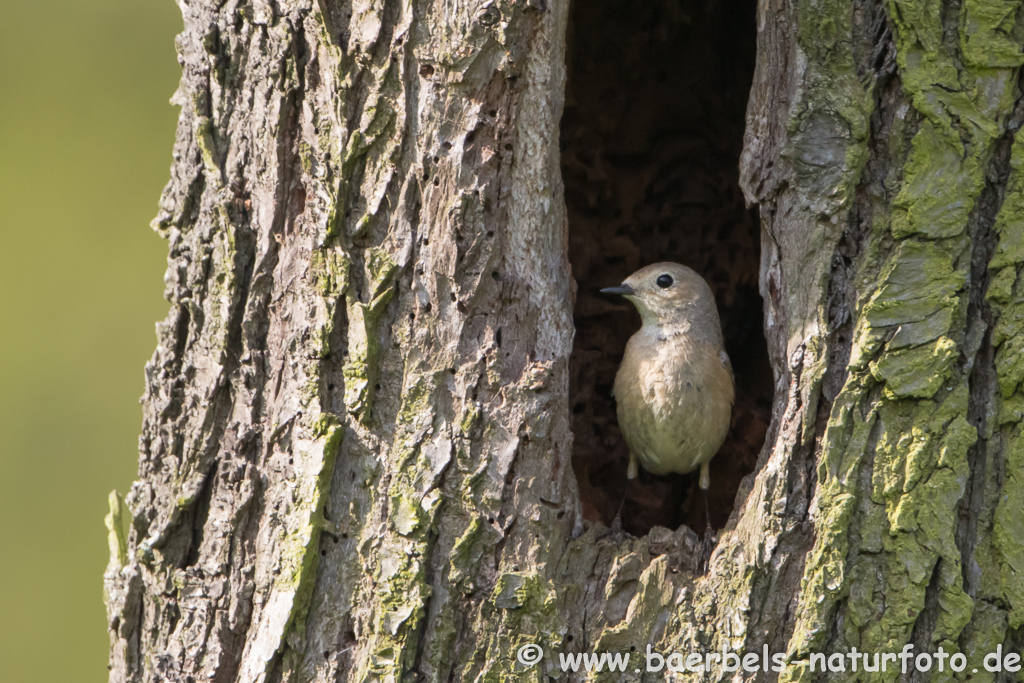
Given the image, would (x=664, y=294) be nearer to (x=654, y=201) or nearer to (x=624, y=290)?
(x=624, y=290)

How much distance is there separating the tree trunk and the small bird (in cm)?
123

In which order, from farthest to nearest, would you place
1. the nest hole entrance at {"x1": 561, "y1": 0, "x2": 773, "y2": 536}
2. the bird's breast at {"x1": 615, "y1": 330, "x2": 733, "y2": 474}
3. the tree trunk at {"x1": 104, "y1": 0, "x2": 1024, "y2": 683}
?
the nest hole entrance at {"x1": 561, "y1": 0, "x2": 773, "y2": 536} → the bird's breast at {"x1": 615, "y1": 330, "x2": 733, "y2": 474} → the tree trunk at {"x1": 104, "y1": 0, "x2": 1024, "y2": 683}

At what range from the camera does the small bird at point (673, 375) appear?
4.75 metres

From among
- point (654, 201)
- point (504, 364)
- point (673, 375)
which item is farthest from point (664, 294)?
point (504, 364)

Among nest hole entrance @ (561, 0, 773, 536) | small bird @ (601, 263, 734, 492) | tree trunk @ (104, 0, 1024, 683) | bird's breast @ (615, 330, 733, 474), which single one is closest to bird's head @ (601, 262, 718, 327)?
small bird @ (601, 263, 734, 492)

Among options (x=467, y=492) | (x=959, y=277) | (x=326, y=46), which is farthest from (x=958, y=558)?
(x=326, y=46)

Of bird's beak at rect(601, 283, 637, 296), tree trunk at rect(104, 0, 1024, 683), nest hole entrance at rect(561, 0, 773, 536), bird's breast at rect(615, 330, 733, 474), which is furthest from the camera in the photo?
nest hole entrance at rect(561, 0, 773, 536)

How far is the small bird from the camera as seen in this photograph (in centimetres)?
475

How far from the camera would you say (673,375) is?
4738 millimetres

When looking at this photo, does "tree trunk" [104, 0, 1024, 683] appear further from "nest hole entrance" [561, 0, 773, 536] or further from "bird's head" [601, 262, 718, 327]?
"nest hole entrance" [561, 0, 773, 536]

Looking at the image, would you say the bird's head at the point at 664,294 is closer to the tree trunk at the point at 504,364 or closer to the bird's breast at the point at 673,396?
the bird's breast at the point at 673,396

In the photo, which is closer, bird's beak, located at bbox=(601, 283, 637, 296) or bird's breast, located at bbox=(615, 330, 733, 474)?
bird's breast, located at bbox=(615, 330, 733, 474)

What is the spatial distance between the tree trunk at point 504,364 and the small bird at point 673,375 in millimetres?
1229

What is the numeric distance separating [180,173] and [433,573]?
187 cm
